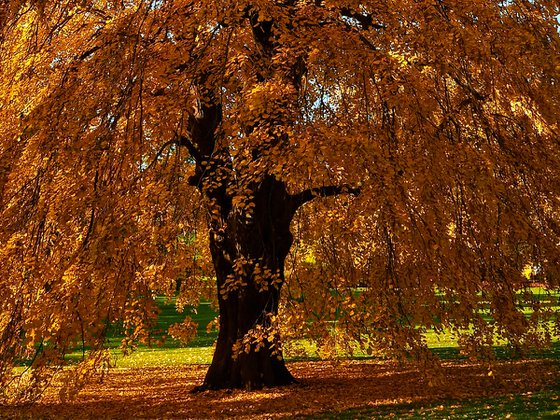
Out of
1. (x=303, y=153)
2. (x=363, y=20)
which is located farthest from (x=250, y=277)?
(x=303, y=153)

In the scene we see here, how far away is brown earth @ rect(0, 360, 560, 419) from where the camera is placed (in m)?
9.20

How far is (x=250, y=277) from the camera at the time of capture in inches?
394

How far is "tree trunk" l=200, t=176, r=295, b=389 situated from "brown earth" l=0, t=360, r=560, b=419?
0.31 m

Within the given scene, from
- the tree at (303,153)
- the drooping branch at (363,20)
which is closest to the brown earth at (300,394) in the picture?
the tree at (303,153)

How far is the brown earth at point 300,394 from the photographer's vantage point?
920 centimetres

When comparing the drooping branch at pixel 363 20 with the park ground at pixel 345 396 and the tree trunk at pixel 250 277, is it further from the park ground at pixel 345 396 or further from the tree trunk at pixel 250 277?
the park ground at pixel 345 396

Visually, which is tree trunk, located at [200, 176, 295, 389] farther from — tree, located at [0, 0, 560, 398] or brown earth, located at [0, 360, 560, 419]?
tree, located at [0, 0, 560, 398]

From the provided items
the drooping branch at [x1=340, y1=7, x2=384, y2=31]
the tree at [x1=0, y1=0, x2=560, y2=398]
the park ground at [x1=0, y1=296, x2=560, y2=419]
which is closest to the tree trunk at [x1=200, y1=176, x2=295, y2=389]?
the park ground at [x1=0, y1=296, x2=560, y2=419]

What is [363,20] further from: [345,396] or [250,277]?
[345,396]

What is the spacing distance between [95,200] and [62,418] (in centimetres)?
464

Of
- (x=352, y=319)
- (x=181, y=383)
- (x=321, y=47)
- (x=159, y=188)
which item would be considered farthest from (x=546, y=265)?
(x=181, y=383)

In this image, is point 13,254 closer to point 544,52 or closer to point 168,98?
point 168,98

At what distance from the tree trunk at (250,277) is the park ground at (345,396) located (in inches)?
11.9

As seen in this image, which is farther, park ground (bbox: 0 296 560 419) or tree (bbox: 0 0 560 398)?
park ground (bbox: 0 296 560 419)
